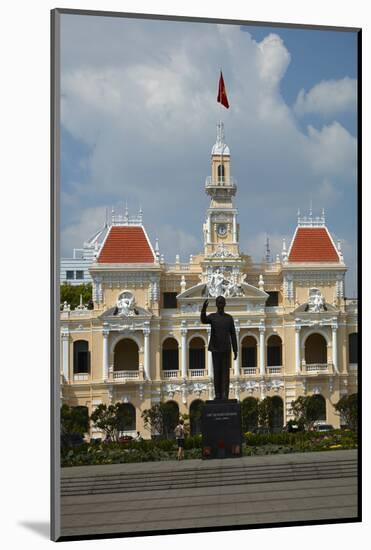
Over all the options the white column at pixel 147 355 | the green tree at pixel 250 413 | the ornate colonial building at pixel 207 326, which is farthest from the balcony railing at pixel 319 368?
the white column at pixel 147 355

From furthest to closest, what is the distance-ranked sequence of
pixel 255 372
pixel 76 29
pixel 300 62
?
pixel 255 372, pixel 300 62, pixel 76 29

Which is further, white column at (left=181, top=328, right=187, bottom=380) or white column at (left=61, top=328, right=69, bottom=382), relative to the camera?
white column at (left=181, top=328, right=187, bottom=380)

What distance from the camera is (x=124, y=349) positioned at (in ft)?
62.1

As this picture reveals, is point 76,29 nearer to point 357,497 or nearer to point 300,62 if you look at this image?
point 300,62

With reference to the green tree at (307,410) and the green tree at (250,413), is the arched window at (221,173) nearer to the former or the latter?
the green tree at (250,413)

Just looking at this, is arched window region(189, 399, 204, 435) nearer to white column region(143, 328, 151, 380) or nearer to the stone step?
white column region(143, 328, 151, 380)

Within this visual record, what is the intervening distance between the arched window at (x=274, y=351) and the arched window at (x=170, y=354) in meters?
1.97

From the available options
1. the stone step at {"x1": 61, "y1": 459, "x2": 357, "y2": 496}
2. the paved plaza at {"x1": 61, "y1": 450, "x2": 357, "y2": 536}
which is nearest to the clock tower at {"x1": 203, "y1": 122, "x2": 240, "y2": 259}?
the paved plaza at {"x1": 61, "y1": 450, "x2": 357, "y2": 536}

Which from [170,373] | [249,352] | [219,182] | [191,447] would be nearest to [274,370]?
[249,352]

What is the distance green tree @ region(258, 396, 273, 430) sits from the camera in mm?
17922

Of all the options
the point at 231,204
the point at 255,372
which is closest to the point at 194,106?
the point at 231,204

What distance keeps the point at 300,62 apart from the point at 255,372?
6.81 metres

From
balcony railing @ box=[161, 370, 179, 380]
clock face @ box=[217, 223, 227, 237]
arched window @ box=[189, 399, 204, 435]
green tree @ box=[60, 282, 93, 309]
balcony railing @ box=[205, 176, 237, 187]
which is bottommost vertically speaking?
arched window @ box=[189, 399, 204, 435]

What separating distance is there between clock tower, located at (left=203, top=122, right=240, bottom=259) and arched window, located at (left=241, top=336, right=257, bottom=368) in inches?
78.4
